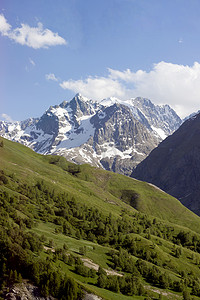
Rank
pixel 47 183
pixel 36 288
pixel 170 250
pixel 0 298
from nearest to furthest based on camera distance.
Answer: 1. pixel 0 298
2. pixel 36 288
3. pixel 170 250
4. pixel 47 183

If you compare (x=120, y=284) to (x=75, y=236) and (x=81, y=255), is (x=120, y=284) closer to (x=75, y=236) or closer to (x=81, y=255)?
(x=81, y=255)

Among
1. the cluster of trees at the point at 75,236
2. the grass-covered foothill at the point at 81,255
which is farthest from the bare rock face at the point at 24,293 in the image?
the cluster of trees at the point at 75,236

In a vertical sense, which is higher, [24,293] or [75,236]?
[75,236]

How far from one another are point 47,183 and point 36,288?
130 meters

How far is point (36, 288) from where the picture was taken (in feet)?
141

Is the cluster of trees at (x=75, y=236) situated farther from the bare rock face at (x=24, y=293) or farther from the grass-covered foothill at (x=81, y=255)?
→ the bare rock face at (x=24, y=293)

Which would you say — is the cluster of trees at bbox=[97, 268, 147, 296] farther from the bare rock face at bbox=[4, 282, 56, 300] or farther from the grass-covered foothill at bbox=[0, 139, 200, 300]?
the bare rock face at bbox=[4, 282, 56, 300]

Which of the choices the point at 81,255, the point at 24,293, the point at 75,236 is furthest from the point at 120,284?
the point at 75,236

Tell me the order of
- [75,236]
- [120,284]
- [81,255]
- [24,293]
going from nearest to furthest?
[24,293]
[120,284]
[81,255]
[75,236]

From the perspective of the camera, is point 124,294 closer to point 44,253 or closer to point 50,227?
point 44,253

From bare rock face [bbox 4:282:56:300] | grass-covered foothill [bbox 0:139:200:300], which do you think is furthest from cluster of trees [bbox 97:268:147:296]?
bare rock face [bbox 4:282:56:300]

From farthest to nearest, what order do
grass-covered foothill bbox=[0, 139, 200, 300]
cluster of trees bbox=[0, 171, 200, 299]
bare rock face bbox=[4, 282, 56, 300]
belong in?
cluster of trees bbox=[0, 171, 200, 299] → grass-covered foothill bbox=[0, 139, 200, 300] → bare rock face bbox=[4, 282, 56, 300]

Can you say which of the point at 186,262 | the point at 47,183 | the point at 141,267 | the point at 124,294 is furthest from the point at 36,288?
the point at 47,183

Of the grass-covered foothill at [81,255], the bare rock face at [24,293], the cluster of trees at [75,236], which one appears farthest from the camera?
the cluster of trees at [75,236]
